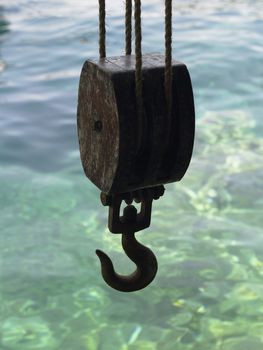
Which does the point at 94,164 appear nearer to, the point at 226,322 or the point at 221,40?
the point at 226,322

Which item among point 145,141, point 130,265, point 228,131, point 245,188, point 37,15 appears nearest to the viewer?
point 145,141

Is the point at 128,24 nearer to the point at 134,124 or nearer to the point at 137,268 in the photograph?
the point at 134,124

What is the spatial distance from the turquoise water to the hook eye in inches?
79.5

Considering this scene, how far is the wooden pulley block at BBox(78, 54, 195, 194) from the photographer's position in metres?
1.39

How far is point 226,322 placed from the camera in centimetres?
372

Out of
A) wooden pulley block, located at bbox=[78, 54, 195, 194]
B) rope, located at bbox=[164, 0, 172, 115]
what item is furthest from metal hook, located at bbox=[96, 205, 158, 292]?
rope, located at bbox=[164, 0, 172, 115]

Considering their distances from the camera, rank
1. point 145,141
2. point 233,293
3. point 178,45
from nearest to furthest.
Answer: point 145,141 < point 233,293 < point 178,45

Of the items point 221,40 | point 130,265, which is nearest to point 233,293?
point 130,265

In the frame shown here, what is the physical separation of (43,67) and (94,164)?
645 centimetres

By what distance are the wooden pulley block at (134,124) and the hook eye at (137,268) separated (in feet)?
0.63

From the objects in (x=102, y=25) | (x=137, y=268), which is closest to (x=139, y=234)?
(x=137, y=268)

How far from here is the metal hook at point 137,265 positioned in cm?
159

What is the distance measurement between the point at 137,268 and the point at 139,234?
2.91m

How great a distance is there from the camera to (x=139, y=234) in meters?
4.54
